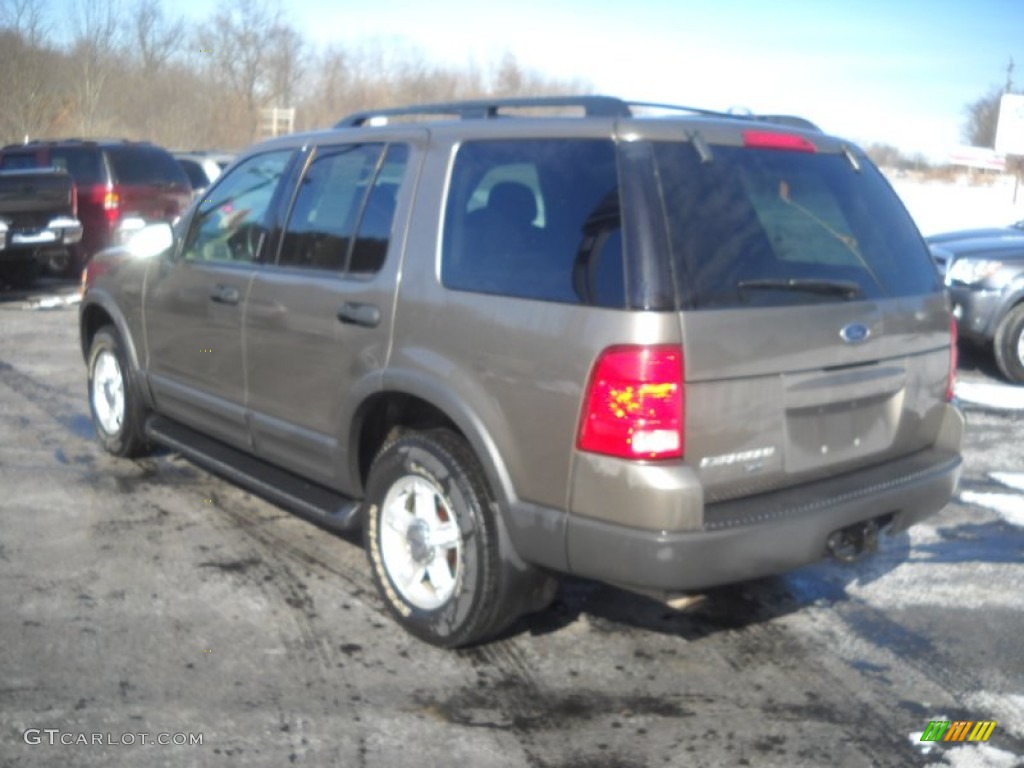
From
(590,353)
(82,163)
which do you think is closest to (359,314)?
(590,353)

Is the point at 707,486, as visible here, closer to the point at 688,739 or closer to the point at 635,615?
the point at 688,739

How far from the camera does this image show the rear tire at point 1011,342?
31.6 feet

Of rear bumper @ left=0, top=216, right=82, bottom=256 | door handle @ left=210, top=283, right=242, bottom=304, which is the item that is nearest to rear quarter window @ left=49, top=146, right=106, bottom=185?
rear bumper @ left=0, top=216, right=82, bottom=256

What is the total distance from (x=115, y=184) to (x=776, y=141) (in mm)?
12453

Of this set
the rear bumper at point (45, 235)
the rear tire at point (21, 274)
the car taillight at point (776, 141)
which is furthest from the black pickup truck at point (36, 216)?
the car taillight at point (776, 141)

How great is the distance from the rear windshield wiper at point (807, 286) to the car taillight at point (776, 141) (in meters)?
0.51

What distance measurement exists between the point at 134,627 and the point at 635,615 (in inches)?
77.6

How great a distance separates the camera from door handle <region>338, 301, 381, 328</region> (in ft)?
14.3

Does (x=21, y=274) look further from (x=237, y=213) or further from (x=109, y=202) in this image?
(x=237, y=213)

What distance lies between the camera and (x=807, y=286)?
12.7 feet

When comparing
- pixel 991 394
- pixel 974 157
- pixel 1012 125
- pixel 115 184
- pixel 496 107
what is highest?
pixel 974 157

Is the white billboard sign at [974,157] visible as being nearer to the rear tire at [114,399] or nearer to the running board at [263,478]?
the rear tire at [114,399]

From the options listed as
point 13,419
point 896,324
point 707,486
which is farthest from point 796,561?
point 13,419

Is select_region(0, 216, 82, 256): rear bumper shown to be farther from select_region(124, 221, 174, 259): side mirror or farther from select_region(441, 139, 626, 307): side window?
select_region(441, 139, 626, 307): side window
